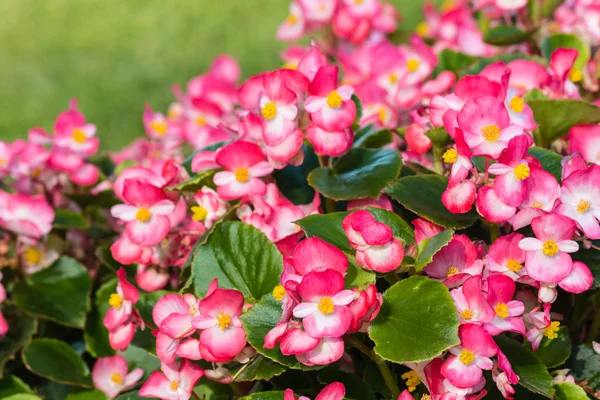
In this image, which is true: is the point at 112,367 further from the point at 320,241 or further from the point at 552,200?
the point at 552,200

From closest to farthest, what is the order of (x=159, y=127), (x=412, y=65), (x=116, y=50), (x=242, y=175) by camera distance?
(x=242, y=175) → (x=412, y=65) → (x=159, y=127) → (x=116, y=50)

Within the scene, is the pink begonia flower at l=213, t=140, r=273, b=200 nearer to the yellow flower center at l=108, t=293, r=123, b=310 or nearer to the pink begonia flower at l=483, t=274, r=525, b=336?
the yellow flower center at l=108, t=293, r=123, b=310

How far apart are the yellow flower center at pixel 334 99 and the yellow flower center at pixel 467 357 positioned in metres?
0.32

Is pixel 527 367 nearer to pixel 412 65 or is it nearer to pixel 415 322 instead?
pixel 415 322

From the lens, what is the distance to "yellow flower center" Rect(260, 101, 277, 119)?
86 cm

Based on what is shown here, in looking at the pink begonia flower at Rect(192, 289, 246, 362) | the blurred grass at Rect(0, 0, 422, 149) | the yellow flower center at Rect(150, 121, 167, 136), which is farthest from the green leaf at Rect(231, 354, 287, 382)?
the blurred grass at Rect(0, 0, 422, 149)

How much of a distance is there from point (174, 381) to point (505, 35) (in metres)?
0.89

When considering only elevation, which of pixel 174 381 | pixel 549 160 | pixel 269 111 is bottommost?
pixel 174 381

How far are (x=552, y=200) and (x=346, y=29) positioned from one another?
104 cm

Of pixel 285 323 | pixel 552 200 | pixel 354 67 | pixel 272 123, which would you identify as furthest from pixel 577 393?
pixel 354 67

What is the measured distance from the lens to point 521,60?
3.64 ft

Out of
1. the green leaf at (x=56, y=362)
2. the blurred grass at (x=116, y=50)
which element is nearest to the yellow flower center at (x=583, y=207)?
the green leaf at (x=56, y=362)

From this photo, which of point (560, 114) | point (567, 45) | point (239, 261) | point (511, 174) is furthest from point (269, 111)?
point (567, 45)

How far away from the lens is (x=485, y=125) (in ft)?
2.59
